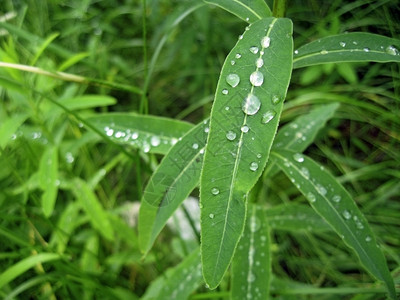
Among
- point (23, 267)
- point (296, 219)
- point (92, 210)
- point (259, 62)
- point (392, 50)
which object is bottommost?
point (23, 267)

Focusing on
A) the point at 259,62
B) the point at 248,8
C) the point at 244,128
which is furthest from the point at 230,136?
the point at 248,8

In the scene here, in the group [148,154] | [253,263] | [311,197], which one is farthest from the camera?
[148,154]

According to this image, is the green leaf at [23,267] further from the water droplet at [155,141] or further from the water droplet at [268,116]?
the water droplet at [268,116]

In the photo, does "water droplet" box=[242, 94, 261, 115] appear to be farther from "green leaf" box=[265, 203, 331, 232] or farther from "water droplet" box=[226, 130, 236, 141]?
"green leaf" box=[265, 203, 331, 232]

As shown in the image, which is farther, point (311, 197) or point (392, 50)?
point (311, 197)

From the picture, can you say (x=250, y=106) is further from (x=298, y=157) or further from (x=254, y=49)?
(x=298, y=157)

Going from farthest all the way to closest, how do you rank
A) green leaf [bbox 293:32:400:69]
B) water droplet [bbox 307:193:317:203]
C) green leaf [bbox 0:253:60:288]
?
green leaf [bbox 0:253:60:288] < water droplet [bbox 307:193:317:203] < green leaf [bbox 293:32:400:69]

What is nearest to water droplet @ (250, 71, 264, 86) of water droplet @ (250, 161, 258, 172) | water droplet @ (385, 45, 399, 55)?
water droplet @ (250, 161, 258, 172)

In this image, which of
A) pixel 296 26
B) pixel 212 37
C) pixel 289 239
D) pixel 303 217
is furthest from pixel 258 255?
pixel 296 26
